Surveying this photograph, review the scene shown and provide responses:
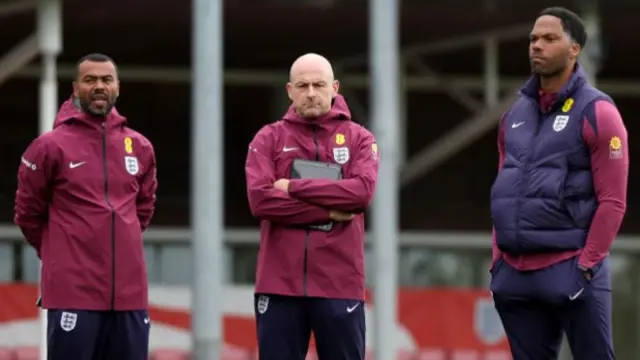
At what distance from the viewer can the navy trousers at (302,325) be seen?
745 centimetres

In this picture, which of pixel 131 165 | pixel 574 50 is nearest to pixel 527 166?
pixel 574 50

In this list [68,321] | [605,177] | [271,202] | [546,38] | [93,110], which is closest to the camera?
[605,177]

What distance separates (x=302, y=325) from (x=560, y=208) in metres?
1.26

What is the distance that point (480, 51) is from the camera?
741 inches

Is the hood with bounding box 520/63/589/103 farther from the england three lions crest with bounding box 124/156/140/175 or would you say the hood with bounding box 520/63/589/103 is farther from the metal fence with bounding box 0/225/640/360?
the metal fence with bounding box 0/225/640/360

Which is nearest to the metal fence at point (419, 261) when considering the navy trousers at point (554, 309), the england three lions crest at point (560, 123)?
the navy trousers at point (554, 309)

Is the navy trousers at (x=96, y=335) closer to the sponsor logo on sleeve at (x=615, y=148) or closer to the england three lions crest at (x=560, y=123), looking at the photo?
the england three lions crest at (x=560, y=123)

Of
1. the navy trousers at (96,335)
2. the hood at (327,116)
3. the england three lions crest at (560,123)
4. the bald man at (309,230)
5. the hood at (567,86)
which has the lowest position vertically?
the navy trousers at (96,335)

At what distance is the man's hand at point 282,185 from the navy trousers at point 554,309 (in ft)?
3.15

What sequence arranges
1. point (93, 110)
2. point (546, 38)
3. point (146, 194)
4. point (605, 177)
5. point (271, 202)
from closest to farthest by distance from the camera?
point (605, 177) → point (546, 38) → point (271, 202) → point (93, 110) → point (146, 194)

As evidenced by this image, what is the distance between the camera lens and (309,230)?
7500mm

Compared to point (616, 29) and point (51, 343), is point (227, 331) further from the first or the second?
point (51, 343)

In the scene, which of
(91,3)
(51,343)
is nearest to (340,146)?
(51,343)

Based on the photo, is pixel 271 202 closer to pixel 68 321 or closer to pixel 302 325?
pixel 302 325
